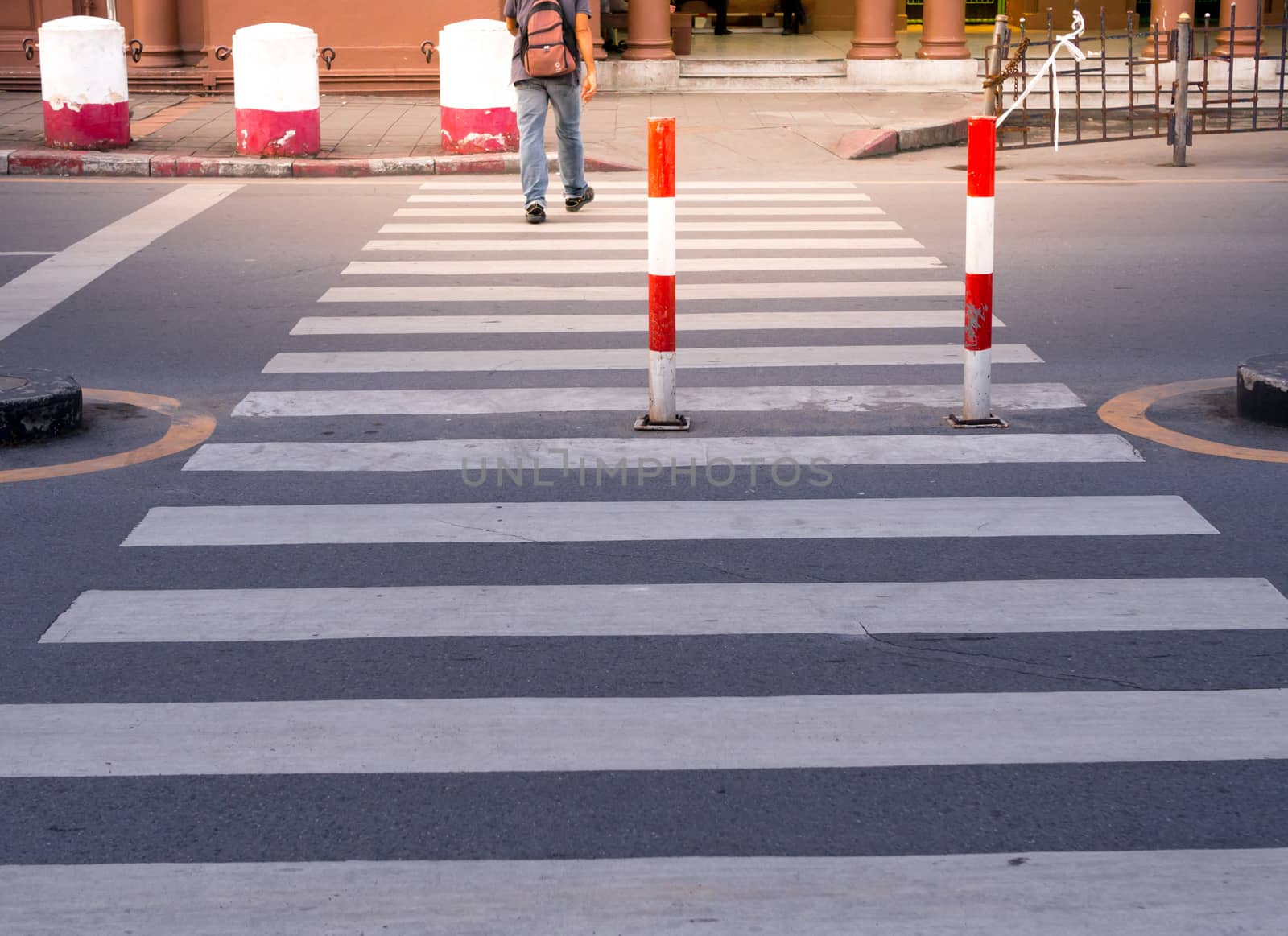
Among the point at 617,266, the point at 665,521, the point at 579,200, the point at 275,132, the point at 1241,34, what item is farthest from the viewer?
the point at 1241,34

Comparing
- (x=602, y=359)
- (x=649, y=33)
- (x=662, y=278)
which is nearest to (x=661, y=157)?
(x=662, y=278)

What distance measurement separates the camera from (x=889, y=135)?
18.1m

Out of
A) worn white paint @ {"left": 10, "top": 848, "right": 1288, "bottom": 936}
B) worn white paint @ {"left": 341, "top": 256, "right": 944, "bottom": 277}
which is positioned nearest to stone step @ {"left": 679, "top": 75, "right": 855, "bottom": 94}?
worn white paint @ {"left": 341, "top": 256, "right": 944, "bottom": 277}

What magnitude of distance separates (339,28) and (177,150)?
6.34 m

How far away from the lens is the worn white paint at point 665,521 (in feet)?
19.5

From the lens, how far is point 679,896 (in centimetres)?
356

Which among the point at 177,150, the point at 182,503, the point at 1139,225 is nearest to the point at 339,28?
the point at 177,150

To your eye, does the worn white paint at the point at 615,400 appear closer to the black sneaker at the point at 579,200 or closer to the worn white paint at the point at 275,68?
the black sneaker at the point at 579,200

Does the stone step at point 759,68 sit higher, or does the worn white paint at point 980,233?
the stone step at point 759,68

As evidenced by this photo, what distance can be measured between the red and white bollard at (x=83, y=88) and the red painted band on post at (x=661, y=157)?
11.4m

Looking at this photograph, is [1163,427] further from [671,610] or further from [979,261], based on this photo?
[671,610]

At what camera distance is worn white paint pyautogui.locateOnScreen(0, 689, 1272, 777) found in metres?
4.17

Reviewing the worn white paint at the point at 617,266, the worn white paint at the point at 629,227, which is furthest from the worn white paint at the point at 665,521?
the worn white paint at the point at 629,227

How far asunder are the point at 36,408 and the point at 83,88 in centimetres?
1087
